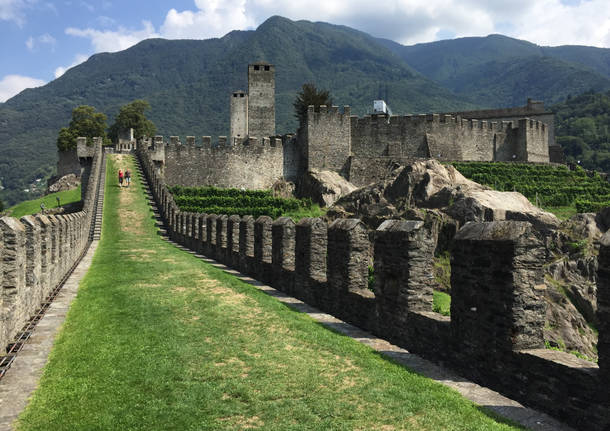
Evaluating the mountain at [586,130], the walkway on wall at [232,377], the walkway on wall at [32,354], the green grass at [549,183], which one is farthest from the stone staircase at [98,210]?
the mountain at [586,130]

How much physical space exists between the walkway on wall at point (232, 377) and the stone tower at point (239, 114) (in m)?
72.0

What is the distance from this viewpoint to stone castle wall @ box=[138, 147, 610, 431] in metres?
5.21

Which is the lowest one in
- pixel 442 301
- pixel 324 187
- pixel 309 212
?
pixel 442 301

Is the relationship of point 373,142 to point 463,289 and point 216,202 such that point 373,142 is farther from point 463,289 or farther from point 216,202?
point 463,289

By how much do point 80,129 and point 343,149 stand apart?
143 ft

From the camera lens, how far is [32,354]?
7.65m

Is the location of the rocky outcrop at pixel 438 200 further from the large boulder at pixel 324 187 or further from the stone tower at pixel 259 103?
the stone tower at pixel 259 103

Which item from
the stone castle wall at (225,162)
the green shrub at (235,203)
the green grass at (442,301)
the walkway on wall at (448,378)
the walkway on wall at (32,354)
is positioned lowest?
the green grass at (442,301)

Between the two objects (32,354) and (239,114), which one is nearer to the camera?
(32,354)

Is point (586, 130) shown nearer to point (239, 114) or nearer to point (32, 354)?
point (239, 114)

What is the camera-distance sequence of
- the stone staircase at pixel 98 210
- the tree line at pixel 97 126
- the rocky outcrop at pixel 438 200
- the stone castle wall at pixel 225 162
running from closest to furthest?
the stone staircase at pixel 98 210
the rocky outcrop at pixel 438 200
the stone castle wall at pixel 225 162
the tree line at pixel 97 126

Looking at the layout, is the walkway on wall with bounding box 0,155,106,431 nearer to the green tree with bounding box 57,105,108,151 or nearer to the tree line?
the green tree with bounding box 57,105,108,151

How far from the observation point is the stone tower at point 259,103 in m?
72.8

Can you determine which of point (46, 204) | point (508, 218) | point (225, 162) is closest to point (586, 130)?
point (225, 162)
